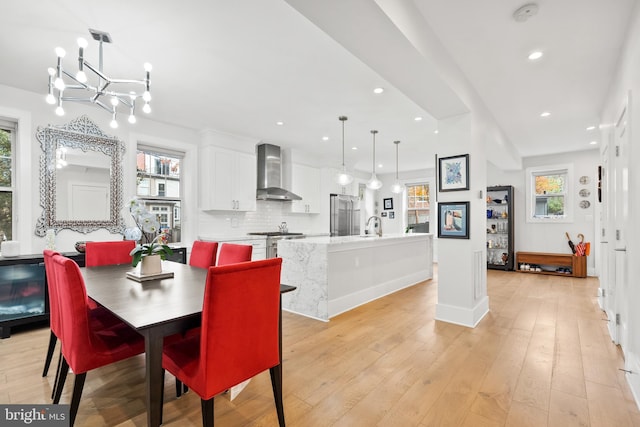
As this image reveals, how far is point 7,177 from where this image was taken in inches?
140

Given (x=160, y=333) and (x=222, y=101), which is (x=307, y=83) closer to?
(x=222, y=101)

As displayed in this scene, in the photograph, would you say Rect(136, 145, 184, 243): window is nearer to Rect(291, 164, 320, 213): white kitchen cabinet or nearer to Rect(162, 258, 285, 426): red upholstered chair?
Rect(291, 164, 320, 213): white kitchen cabinet

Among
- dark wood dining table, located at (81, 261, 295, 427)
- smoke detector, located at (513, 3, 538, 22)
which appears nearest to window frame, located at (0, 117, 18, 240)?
dark wood dining table, located at (81, 261, 295, 427)

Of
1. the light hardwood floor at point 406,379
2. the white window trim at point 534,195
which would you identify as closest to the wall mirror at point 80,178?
the light hardwood floor at point 406,379

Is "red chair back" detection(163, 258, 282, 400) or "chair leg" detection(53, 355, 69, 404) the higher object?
"red chair back" detection(163, 258, 282, 400)

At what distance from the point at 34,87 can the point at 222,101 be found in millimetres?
1994

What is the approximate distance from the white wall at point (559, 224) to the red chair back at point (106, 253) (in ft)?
24.4

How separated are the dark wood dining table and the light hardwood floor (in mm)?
580

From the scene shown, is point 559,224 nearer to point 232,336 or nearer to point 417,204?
point 417,204

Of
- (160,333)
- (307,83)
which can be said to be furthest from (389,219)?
(160,333)

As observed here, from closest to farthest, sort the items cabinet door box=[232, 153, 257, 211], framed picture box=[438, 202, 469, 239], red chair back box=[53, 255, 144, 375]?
1. red chair back box=[53, 255, 144, 375]
2. framed picture box=[438, 202, 469, 239]
3. cabinet door box=[232, 153, 257, 211]

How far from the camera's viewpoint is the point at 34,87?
3.43 meters

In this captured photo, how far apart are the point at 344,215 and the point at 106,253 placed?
540 cm

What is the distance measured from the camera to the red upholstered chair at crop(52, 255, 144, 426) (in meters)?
1.55
